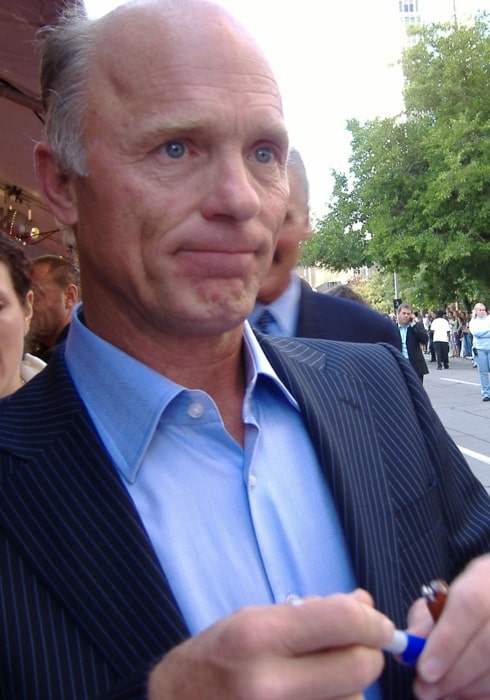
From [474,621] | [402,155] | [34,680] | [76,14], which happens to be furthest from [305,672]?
[402,155]

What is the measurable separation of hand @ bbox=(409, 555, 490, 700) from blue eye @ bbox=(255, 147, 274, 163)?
2.52 feet

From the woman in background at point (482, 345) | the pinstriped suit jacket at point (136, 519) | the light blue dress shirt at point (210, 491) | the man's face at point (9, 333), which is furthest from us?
the woman in background at point (482, 345)

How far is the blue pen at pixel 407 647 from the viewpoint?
83 cm

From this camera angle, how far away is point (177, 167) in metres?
1.24

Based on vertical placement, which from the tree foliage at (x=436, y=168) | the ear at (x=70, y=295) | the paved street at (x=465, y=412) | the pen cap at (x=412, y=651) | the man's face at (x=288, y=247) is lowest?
the paved street at (x=465, y=412)

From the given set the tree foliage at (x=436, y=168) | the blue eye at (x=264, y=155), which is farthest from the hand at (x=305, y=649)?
the tree foliage at (x=436, y=168)

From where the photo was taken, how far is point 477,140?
23219 millimetres

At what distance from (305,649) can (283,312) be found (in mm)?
1950

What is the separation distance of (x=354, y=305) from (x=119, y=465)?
1.70 m

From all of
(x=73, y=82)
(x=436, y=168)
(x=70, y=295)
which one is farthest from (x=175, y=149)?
(x=436, y=168)

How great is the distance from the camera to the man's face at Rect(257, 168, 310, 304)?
258cm

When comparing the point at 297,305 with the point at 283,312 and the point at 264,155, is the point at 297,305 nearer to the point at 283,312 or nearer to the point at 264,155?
the point at 283,312

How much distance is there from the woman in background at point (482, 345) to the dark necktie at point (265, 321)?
1050 centimetres

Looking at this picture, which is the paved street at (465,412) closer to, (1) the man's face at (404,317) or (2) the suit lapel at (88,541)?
(1) the man's face at (404,317)
